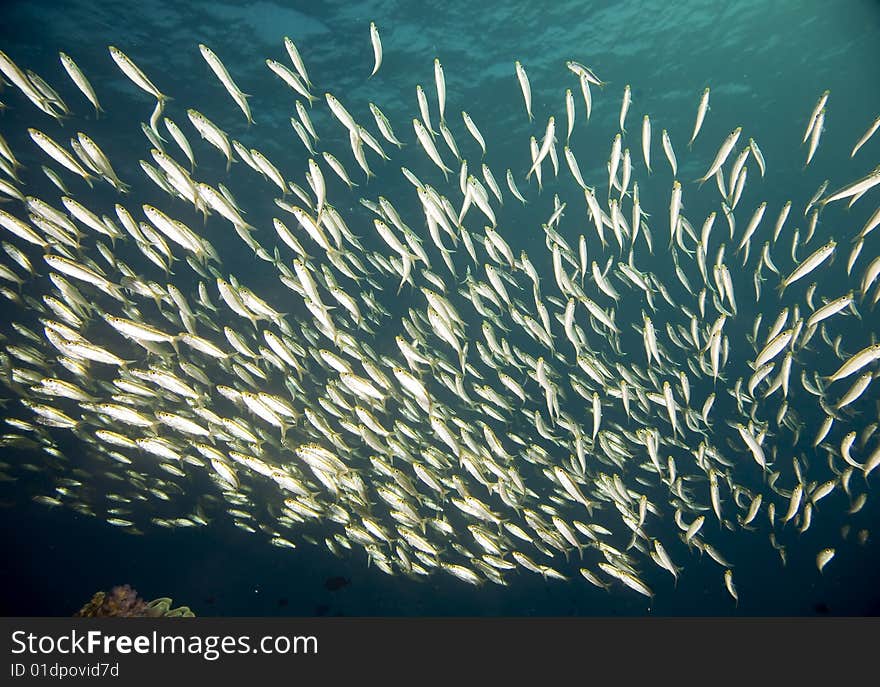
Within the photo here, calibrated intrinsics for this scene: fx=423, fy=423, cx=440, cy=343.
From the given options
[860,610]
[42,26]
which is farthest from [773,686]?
[860,610]

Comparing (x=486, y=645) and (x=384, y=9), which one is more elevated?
(x=384, y=9)

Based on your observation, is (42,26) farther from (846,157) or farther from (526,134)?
(846,157)

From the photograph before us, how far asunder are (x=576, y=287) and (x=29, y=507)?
39602 millimetres

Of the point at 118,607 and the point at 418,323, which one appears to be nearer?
the point at 118,607

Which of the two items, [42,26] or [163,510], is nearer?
[42,26]

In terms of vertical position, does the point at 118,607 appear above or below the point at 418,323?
below

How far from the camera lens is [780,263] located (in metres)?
20.4

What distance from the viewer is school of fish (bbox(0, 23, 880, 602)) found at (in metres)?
5.86

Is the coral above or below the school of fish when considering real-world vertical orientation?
below

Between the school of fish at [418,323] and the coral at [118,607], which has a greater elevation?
the school of fish at [418,323]

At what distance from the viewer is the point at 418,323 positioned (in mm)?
10359

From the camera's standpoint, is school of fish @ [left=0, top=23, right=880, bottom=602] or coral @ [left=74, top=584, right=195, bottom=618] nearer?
school of fish @ [left=0, top=23, right=880, bottom=602]

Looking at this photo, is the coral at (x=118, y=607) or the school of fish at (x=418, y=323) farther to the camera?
the coral at (x=118, y=607)

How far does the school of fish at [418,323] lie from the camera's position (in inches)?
231
